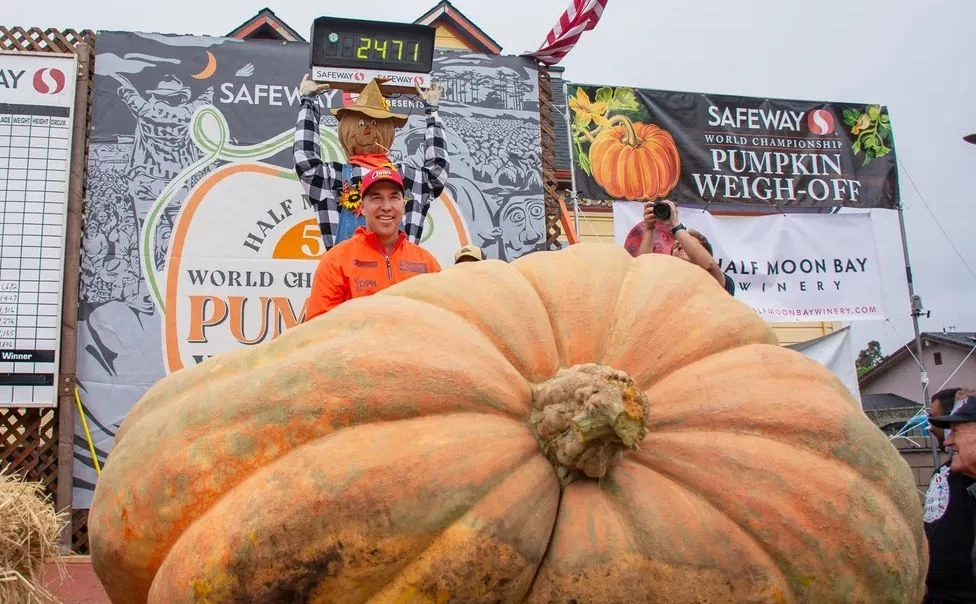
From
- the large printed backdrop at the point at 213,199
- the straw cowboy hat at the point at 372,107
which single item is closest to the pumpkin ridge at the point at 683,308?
the straw cowboy hat at the point at 372,107

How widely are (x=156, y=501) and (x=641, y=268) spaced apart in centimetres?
123

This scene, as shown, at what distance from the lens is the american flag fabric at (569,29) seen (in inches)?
282

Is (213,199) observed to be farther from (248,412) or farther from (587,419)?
(587,419)

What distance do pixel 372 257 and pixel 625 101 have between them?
5480 millimetres

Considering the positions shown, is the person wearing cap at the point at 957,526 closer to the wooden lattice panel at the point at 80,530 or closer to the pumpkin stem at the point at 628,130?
the pumpkin stem at the point at 628,130

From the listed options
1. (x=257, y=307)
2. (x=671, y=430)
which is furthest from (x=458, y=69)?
(x=671, y=430)

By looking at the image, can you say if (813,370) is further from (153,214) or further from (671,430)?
(153,214)

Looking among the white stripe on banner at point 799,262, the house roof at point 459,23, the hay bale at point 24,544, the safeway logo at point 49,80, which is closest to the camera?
the hay bale at point 24,544

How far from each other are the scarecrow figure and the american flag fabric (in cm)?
297

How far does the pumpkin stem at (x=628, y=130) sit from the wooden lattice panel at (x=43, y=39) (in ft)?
15.3

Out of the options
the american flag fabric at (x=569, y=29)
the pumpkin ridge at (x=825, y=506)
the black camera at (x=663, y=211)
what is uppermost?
the american flag fabric at (x=569, y=29)

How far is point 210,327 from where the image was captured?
6082mm

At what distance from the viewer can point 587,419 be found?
146 centimetres

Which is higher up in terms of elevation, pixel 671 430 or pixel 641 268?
pixel 641 268
